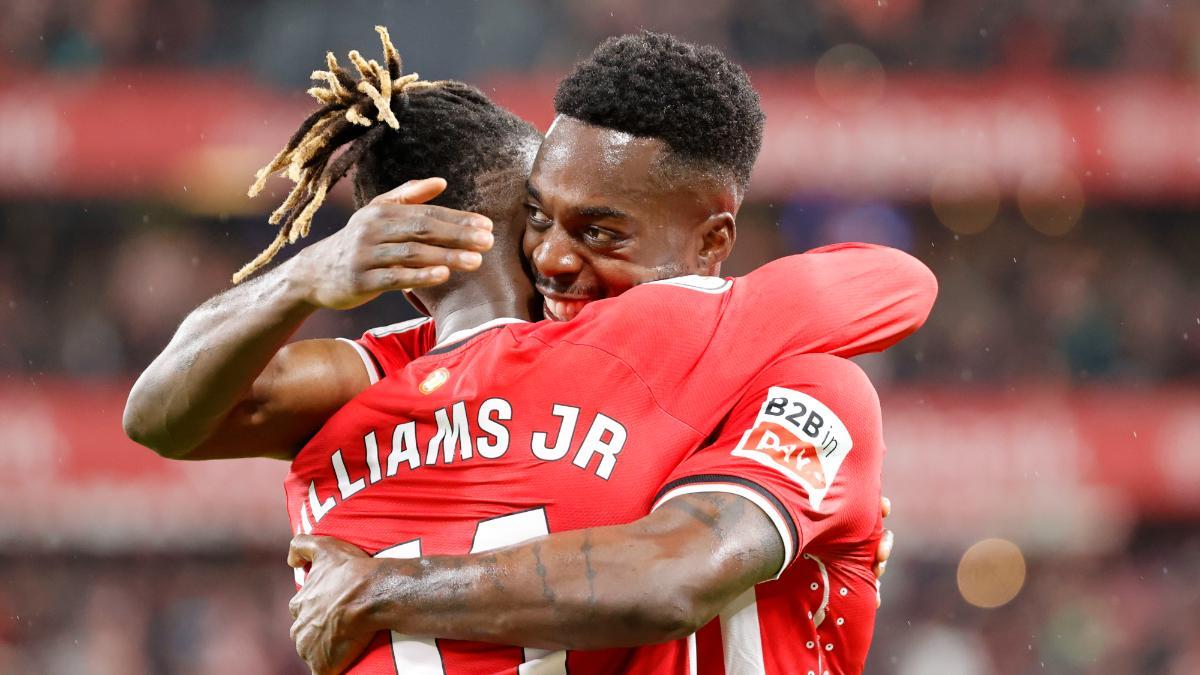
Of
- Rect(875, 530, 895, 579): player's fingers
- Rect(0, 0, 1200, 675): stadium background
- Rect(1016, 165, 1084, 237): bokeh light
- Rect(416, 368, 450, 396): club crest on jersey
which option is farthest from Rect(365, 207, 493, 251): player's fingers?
Rect(1016, 165, 1084, 237): bokeh light

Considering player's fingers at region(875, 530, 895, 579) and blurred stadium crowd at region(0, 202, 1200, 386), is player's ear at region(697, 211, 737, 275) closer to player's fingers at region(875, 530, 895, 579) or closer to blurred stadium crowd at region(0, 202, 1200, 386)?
player's fingers at region(875, 530, 895, 579)

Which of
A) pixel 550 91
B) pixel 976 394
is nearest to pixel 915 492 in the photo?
pixel 976 394

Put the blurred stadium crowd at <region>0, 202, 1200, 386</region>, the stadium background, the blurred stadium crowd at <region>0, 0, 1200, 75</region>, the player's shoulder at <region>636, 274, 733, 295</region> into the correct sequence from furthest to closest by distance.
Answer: the blurred stadium crowd at <region>0, 0, 1200, 75</region> → the blurred stadium crowd at <region>0, 202, 1200, 386</region> → the stadium background → the player's shoulder at <region>636, 274, 733, 295</region>

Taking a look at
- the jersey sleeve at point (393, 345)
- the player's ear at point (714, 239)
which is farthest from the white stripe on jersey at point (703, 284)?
the jersey sleeve at point (393, 345)

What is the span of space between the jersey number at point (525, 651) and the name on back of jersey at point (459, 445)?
10 cm

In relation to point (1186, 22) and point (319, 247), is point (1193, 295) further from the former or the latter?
point (319, 247)

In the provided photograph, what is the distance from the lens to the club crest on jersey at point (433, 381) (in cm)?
239

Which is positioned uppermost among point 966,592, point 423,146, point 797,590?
point 423,146

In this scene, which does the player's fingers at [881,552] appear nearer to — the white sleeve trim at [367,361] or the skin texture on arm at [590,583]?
the skin texture on arm at [590,583]

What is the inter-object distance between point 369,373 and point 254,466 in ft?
27.1

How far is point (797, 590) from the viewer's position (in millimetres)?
2418

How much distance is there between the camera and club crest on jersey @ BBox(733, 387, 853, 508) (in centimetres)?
222

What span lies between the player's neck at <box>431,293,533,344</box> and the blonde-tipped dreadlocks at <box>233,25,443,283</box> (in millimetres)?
298

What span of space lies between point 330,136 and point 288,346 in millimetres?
462
